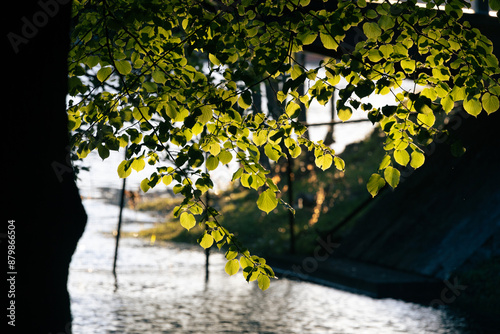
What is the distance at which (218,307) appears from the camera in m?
10.2

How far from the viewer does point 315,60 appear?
34.1 m

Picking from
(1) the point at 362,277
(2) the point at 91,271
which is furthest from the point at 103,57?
(2) the point at 91,271

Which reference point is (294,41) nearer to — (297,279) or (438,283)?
(438,283)

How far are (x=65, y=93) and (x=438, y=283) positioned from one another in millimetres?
8355

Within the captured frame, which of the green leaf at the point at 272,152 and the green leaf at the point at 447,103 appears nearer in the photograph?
the green leaf at the point at 447,103

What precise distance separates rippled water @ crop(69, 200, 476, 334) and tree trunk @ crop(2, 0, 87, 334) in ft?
15.7

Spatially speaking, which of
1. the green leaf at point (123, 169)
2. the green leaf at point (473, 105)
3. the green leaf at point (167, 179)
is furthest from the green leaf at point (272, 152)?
the green leaf at point (473, 105)

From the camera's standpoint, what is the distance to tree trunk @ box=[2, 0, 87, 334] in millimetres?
3605

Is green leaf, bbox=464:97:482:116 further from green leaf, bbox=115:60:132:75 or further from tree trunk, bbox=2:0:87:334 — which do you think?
tree trunk, bbox=2:0:87:334

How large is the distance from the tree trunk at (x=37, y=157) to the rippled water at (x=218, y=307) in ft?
15.7

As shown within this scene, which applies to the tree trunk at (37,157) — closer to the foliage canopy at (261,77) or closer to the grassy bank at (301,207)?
the foliage canopy at (261,77)

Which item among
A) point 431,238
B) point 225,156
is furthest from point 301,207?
point 225,156

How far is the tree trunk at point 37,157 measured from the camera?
3.61 meters

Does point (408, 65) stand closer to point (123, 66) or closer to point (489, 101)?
point (489, 101)
